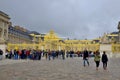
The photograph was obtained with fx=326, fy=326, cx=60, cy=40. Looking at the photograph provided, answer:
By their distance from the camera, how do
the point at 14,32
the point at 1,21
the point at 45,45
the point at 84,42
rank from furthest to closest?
the point at 14,32
the point at 1,21
the point at 84,42
the point at 45,45

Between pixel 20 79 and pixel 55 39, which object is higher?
pixel 55 39

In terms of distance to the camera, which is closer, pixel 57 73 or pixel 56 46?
pixel 57 73

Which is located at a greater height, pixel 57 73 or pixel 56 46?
pixel 56 46

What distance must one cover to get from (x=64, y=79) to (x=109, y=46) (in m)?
37.4

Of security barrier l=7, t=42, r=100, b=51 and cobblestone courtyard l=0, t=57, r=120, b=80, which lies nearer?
cobblestone courtyard l=0, t=57, r=120, b=80

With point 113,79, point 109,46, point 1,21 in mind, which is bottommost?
point 113,79

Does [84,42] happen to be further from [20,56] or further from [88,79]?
[88,79]

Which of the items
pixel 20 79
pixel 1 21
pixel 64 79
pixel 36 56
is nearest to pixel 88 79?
pixel 64 79

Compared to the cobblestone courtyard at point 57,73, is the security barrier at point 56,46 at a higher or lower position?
higher

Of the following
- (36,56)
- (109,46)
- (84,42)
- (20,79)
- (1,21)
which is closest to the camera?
(20,79)

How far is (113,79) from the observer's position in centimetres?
1614

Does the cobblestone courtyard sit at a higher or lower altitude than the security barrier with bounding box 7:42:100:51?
lower

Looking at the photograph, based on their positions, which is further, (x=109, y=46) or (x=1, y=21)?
(x=1, y=21)

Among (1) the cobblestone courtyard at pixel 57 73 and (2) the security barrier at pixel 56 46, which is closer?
(1) the cobblestone courtyard at pixel 57 73
